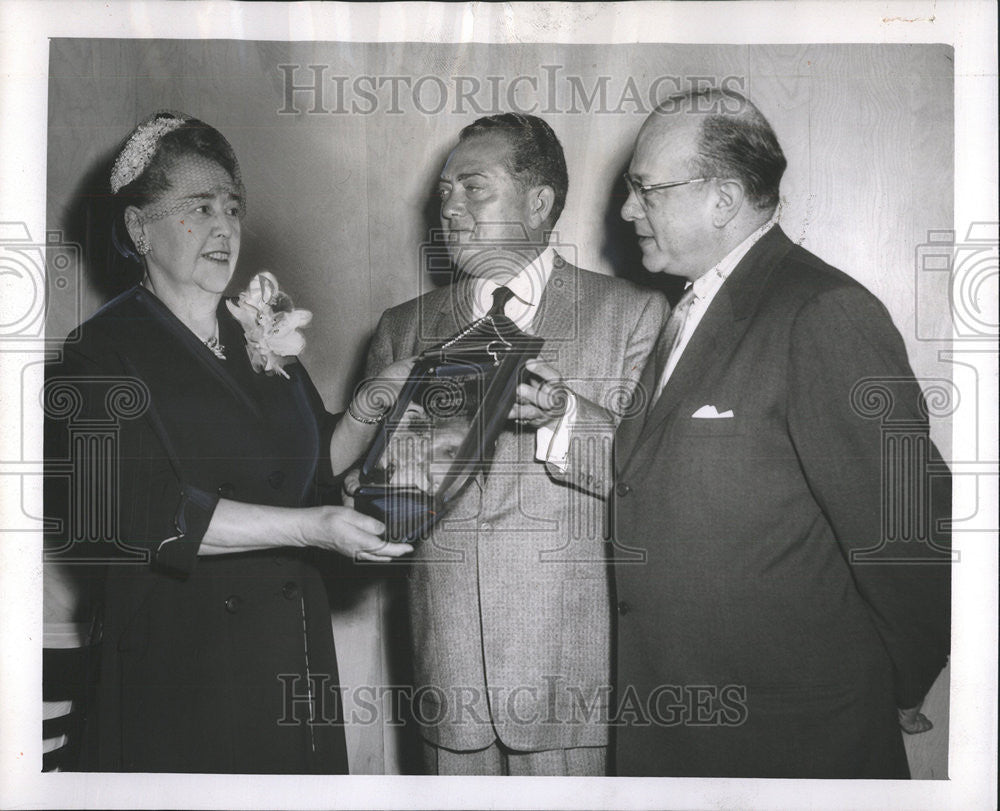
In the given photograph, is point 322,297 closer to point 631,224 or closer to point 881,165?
point 631,224

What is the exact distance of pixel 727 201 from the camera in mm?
2461

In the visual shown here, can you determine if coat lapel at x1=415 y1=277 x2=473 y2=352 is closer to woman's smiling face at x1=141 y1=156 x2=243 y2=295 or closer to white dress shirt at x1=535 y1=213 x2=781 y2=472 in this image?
white dress shirt at x1=535 y1=213 x2=781 y2=472

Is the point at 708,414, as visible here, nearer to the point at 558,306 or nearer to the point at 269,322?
the point at 558,306

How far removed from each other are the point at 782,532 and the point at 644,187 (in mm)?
938

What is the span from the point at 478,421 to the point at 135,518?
0.93m

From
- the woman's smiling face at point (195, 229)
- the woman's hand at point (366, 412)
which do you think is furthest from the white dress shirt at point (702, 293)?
the woman's smiling face at point (195, 229)

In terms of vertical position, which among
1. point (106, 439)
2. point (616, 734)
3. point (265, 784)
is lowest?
point (265, 784)

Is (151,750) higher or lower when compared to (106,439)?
lower

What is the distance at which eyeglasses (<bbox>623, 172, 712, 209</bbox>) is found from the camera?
2.46m

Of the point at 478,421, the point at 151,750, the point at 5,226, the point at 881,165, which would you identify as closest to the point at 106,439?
the point at 5,226

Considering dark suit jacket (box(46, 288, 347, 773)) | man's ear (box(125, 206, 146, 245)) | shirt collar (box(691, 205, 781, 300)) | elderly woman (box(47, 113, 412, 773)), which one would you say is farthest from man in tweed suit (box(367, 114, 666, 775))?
man's ear (box(125, 206, 146, 245))

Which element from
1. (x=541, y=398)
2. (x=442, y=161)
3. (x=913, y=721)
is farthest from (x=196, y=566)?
(x=913, y=721)

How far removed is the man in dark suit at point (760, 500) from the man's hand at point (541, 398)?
18cm

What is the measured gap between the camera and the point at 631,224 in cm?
248
